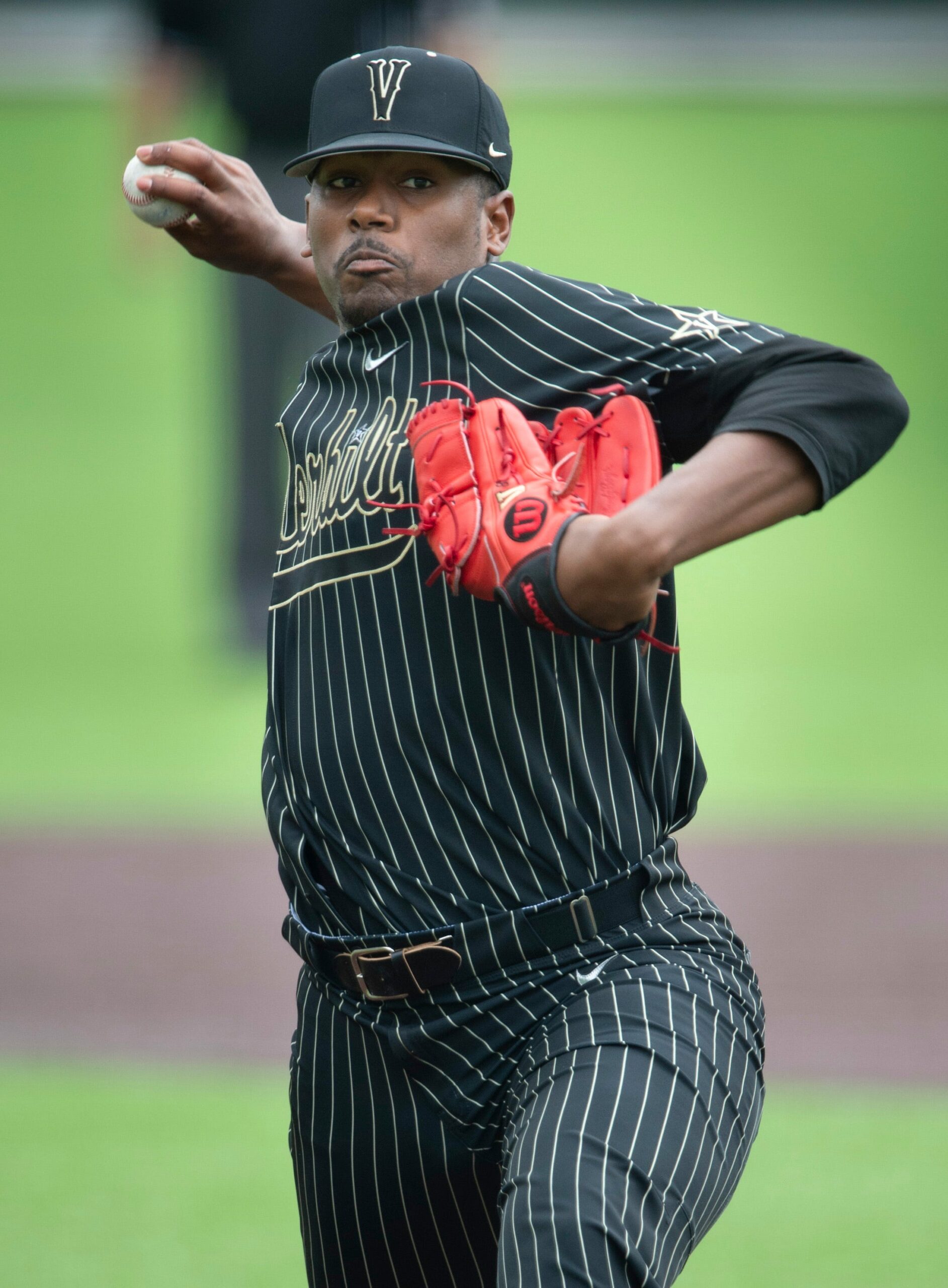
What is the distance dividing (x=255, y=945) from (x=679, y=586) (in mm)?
7085

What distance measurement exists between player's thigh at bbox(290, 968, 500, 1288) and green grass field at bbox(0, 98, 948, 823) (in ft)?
16.5

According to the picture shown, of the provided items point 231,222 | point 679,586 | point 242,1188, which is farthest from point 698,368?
point 679,586

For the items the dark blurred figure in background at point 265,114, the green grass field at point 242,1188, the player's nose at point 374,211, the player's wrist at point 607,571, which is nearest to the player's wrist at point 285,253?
the player's nose at point 374,211

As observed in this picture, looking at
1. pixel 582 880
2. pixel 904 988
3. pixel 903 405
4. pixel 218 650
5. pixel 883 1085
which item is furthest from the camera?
pixel 218 650

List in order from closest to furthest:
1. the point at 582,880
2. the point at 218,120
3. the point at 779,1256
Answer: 1. the point at 582,880
2. the point at 779,1256
3. the point at 218,120

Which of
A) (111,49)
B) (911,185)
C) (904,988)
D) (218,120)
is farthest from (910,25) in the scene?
(904,988)

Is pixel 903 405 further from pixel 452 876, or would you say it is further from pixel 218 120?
pixel 218 120

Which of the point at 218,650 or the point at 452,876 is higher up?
the point at 218,650

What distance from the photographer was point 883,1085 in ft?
15.1

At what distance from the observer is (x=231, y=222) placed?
9.09 ft

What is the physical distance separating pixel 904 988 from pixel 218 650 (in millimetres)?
6403

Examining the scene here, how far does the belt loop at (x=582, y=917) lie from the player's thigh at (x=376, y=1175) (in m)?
0.30

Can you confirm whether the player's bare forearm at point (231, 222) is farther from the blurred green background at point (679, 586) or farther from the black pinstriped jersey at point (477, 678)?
the blurred green background at point (679, 586)

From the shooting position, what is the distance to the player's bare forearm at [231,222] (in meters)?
2.65
